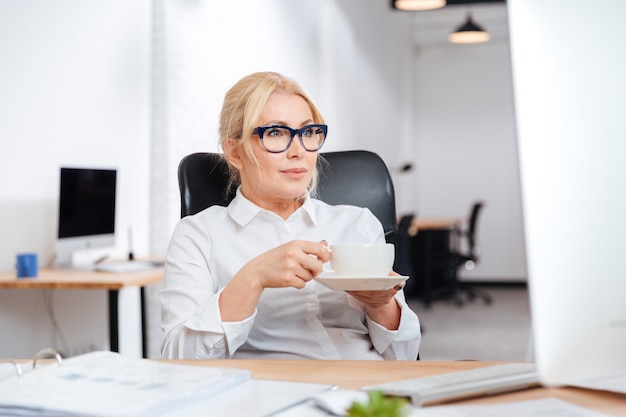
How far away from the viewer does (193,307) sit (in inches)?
61.8

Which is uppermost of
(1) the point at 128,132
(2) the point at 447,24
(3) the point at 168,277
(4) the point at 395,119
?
(2) the point at 447,24

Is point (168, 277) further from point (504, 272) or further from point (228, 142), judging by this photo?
point (504, 272)

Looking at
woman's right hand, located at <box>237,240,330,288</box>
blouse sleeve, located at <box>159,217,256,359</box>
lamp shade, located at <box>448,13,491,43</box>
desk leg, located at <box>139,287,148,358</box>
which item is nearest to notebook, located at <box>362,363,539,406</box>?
woman's right hand, located at <box>237,240,330,288</box>

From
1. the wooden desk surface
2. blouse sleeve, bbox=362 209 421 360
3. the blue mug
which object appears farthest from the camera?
the blue mug

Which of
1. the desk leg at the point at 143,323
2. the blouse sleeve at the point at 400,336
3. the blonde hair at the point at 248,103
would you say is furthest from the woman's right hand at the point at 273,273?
the desk leg at the point at 143,323

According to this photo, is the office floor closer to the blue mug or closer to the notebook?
the blue mug

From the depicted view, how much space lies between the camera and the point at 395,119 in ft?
30.4

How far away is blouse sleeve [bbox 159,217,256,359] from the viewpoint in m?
1.48

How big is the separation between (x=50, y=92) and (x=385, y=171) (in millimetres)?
2182

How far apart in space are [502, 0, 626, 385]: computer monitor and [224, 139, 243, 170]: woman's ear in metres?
1.01

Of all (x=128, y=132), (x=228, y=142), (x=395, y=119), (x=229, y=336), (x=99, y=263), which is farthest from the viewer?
(x=395, y=119)

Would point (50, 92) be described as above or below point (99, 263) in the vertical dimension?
above

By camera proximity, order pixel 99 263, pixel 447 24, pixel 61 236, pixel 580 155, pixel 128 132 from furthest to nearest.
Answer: pixel 447 24 → pixel 128 132 → pixel 99 263 → pixel 61 236 → pixel 580 155

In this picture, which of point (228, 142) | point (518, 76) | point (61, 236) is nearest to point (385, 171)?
point (228, 142)
